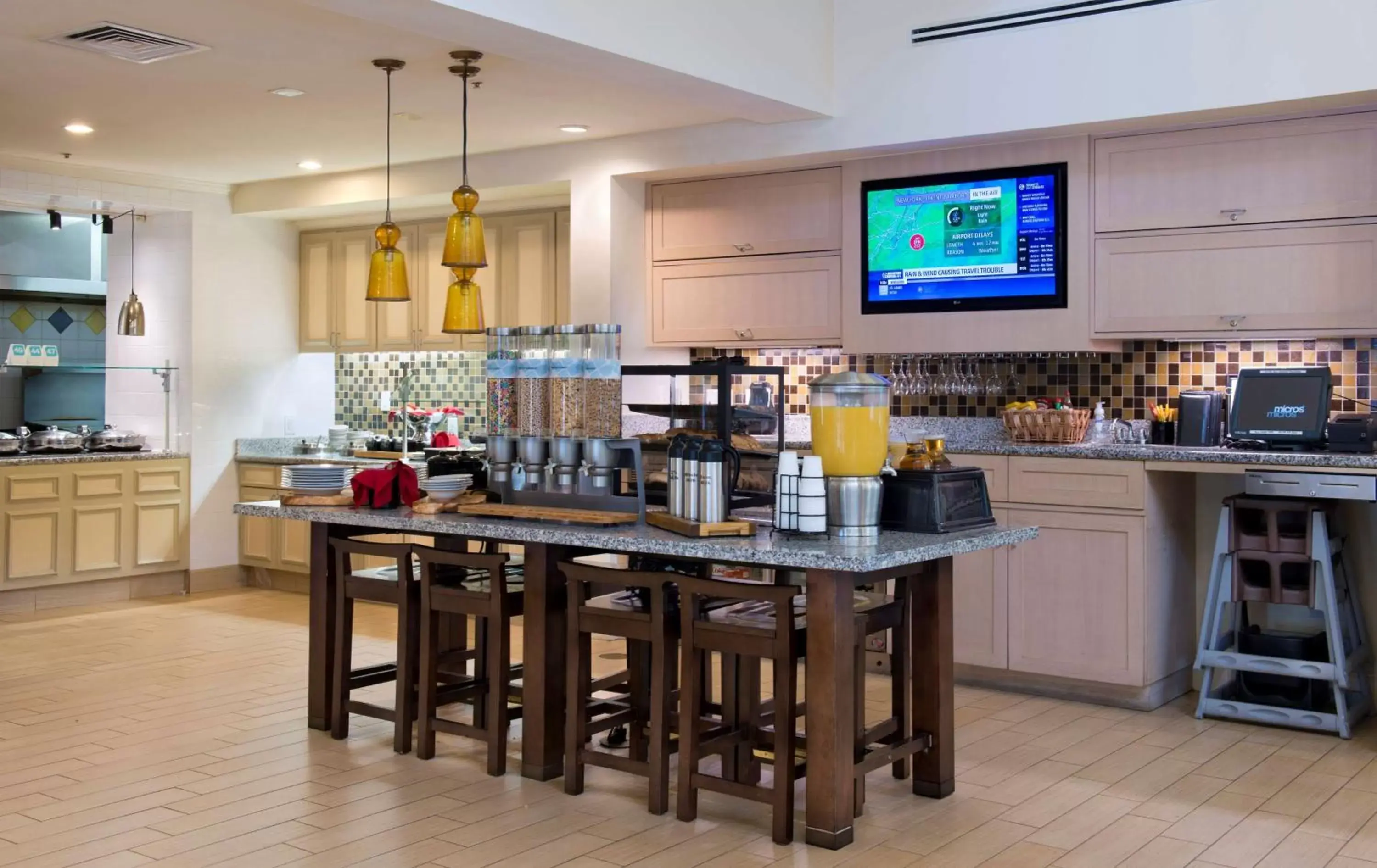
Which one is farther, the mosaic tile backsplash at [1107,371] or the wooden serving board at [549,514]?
the mosaic tile backsplash at [1107,371]

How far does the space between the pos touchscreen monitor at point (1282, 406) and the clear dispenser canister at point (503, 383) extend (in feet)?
9.01

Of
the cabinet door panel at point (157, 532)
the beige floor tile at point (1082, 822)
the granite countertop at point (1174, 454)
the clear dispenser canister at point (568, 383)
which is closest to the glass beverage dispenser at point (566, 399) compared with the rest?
the clear dispenser canister at point (568, 383)

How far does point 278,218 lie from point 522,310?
6.65ft

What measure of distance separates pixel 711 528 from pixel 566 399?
77cm

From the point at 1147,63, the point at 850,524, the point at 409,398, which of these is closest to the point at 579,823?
the point at 850,524

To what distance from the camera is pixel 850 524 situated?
3.66 m

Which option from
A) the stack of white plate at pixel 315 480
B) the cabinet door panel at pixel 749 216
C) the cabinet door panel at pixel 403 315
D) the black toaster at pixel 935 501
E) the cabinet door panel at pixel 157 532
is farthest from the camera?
the cabinet door panel at pixel 403 315

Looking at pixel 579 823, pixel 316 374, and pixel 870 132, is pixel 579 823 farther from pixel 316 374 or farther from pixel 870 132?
pixel 316 374

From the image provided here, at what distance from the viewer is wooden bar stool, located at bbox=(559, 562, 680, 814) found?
12.5ft

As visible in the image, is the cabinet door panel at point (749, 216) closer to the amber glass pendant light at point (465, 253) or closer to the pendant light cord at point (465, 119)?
the pendant light cord at point (465, 119)

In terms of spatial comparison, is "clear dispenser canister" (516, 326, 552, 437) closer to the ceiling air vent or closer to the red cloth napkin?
the red cloth napkin

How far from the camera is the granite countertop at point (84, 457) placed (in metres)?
7.38

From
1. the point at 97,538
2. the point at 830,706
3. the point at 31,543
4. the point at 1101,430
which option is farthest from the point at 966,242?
the point at 31,543

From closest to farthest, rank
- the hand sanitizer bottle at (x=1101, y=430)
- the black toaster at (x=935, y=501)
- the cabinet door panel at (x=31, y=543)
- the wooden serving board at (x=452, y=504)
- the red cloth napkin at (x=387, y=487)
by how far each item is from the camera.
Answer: the black toaster at (x=935, y=501)
the wooden serving board at (x=452, y=504)
the red cloth napkin at (x=387, y=487)
the hand sanitizer bottle at (x=1101, y=430)
the cabinet door panel at (x=31, y=543)
